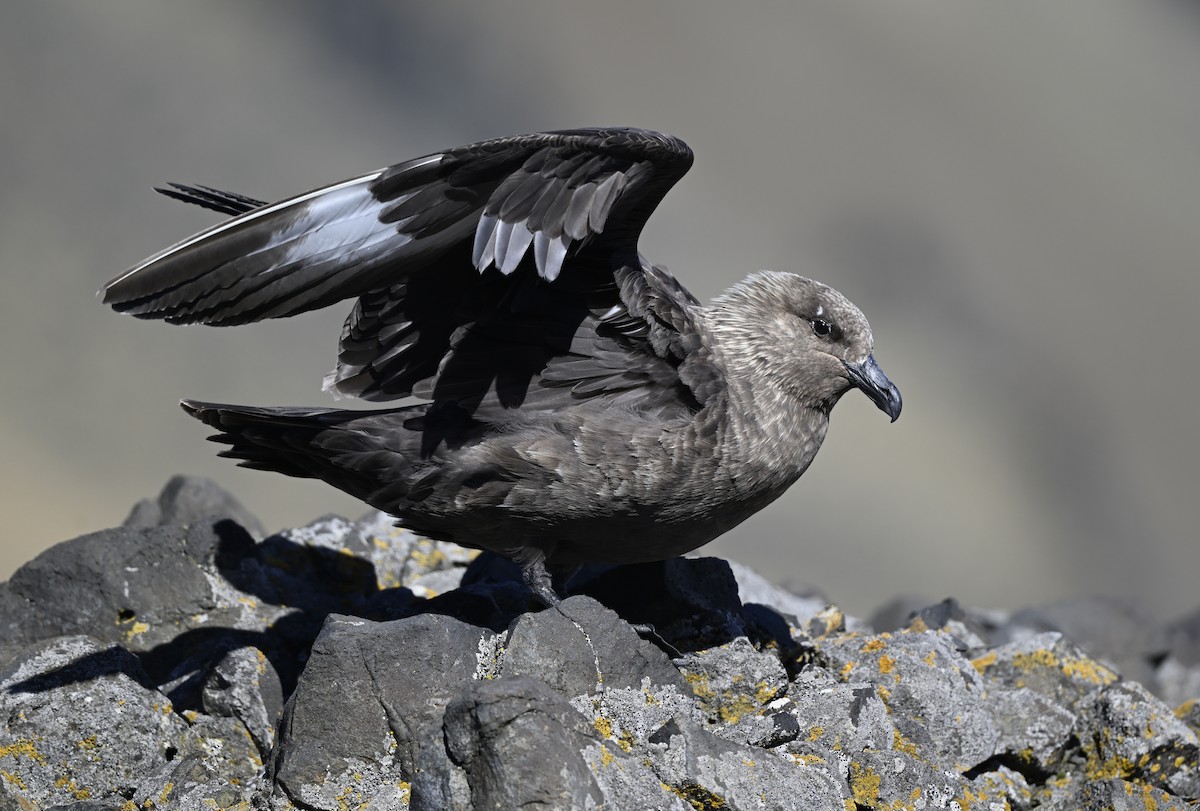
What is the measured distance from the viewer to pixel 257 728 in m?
4.52

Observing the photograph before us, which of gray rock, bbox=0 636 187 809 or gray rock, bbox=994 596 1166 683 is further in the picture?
gray rock, bbox=994 596 1166 683

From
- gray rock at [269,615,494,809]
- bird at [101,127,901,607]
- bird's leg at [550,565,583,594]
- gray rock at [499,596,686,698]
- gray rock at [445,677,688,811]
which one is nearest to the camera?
gray rock at [445,677,688,811]

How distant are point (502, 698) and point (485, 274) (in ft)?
5.70

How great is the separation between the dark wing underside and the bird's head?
0.32m

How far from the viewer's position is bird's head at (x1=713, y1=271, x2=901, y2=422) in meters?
5.06

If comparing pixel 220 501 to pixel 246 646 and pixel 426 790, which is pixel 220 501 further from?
pixel 426 790

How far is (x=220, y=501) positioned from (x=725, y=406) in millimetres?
3864

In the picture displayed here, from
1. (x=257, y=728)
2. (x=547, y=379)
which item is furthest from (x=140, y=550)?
(x=547, y=379)

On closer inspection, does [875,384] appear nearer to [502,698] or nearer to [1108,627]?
[502,698]

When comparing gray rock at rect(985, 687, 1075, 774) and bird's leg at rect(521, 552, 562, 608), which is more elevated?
bird's leg at rect(521, 552, 562, 608)

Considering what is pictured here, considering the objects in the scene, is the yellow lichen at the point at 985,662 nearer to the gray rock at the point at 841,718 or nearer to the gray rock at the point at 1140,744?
the gray rock at the point at 1140,744

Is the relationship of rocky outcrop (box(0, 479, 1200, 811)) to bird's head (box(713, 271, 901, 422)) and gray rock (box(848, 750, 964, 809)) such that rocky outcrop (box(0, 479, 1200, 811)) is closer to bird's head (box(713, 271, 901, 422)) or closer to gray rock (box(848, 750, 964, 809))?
gray rock (box(848, 750, 964, 809))

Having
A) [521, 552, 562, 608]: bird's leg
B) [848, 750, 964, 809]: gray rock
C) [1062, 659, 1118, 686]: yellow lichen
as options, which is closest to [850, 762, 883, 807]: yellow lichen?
[848, 750, 964, 809]: gray rock

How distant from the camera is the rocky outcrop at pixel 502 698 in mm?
3791
